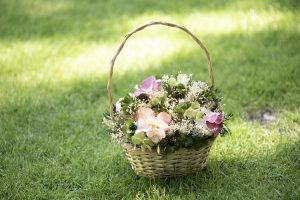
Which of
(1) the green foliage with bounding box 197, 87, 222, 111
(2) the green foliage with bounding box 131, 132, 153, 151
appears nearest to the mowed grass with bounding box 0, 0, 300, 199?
(2) the green foliage with bounding box 131, 132, 153, 151

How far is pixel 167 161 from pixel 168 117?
0.80 feet

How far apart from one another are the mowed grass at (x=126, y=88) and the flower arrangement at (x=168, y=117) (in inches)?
12.4

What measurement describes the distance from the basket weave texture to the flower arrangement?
5 cm

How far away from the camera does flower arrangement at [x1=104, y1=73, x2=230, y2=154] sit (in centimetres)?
248

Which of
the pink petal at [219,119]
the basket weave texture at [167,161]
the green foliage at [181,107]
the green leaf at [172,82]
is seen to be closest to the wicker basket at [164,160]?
Answer: the basket weave texture at [167,161]

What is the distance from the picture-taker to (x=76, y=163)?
2.99 meters

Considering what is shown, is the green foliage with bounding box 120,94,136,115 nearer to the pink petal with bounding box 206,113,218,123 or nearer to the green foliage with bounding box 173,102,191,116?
the green foliage with bounding box 173,102,191,116

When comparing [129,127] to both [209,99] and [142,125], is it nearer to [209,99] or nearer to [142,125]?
[142,125]

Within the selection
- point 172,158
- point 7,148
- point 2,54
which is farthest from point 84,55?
point 172,158

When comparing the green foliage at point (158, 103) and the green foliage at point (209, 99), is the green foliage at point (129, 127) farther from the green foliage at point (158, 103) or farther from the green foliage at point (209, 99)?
the green foliage at point (209, 99)

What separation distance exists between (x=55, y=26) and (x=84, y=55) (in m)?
0.93

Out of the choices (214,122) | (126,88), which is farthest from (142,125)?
(126,88)

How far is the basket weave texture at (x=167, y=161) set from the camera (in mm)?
2551

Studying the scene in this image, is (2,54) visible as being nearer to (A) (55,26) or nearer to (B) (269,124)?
(A) (55,26)
